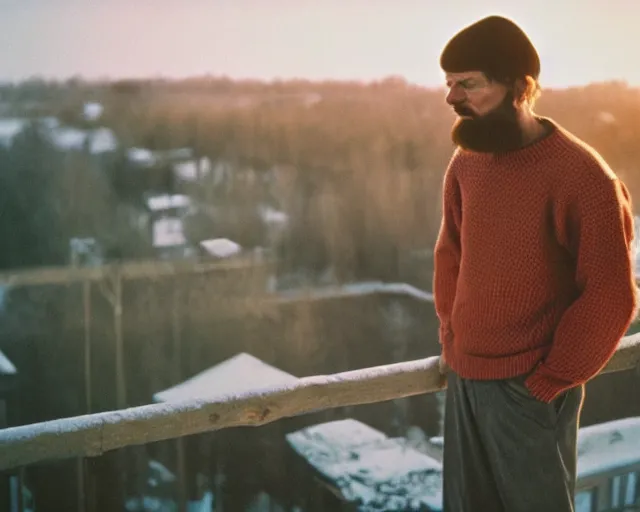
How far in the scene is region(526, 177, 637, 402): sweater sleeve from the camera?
0.98 metres

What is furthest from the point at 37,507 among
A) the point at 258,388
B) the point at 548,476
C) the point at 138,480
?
the point at 548,476

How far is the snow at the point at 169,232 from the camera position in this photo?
552 cm

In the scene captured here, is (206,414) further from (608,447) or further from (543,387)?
(608,447)

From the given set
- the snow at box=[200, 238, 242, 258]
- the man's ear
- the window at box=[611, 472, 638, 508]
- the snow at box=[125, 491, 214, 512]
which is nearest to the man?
the man's ear

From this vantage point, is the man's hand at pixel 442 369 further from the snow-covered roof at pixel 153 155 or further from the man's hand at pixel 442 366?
the snow-covered roof at pixel 153 155

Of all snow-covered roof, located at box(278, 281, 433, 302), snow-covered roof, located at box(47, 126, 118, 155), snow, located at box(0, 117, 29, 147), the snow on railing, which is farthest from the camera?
snow-covered roof, located at box(278, 281, 433, 302)

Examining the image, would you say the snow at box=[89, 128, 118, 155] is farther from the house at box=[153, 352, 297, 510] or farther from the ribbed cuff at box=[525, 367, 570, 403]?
the ribbed cuff at box=[525, 367, 570, 403]

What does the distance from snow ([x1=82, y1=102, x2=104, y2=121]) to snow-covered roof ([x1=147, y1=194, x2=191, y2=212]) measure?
828 mm

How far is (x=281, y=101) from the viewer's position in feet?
15.7

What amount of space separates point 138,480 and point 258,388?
6012 millimetres

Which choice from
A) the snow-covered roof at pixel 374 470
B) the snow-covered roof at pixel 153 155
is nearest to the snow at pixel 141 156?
the snow-covered roof at pixel 153 155

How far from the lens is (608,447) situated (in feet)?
7.49

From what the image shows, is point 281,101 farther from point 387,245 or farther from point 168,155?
point 387,245

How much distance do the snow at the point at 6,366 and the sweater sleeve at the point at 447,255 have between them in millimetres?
6362
